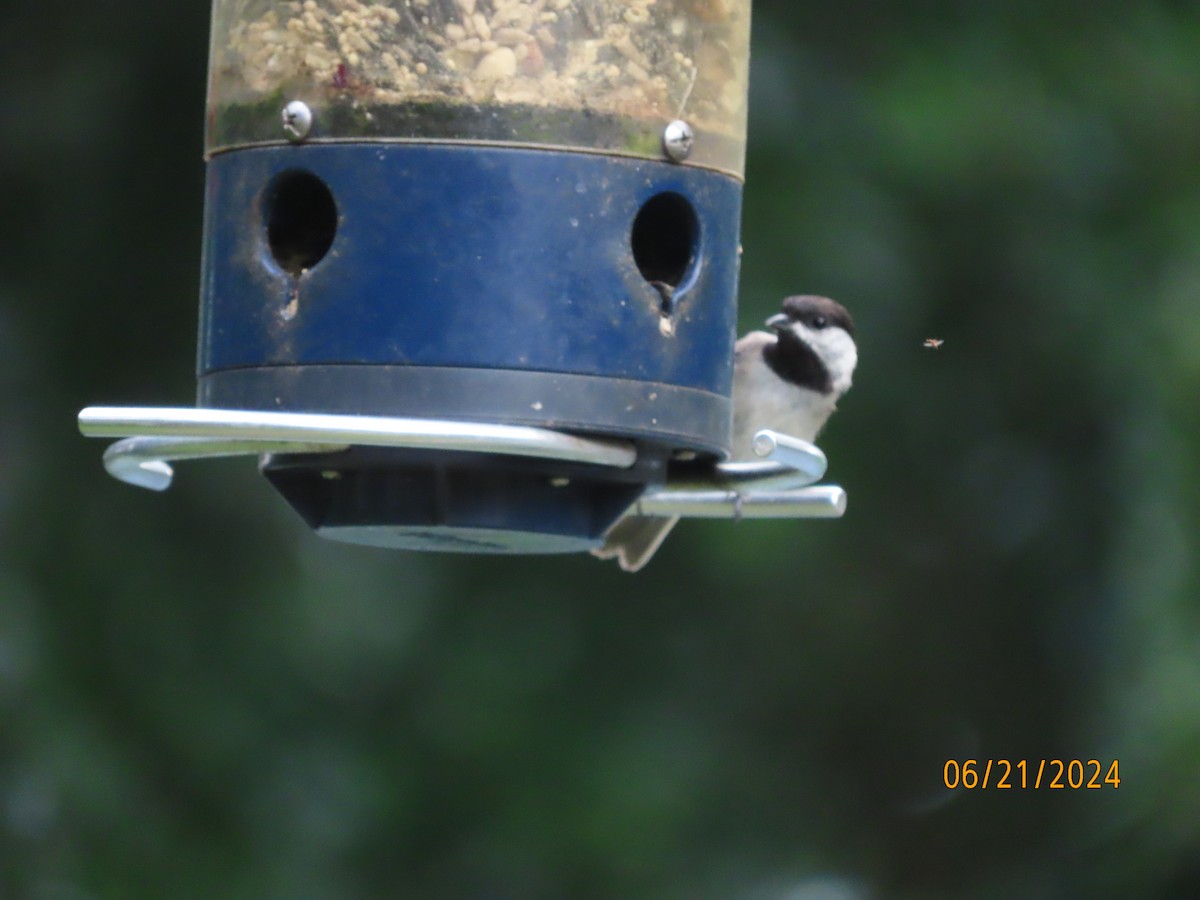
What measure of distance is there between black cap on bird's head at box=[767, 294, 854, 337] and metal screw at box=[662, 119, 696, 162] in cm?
181

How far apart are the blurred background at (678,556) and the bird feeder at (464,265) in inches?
102

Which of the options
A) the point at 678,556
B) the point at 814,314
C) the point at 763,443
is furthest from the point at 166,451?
the point at 678,556

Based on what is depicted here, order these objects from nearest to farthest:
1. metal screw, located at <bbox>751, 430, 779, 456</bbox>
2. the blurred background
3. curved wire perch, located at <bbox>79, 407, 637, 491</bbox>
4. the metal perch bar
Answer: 1. curved wire perch, located at <bbox>79, 407, 637, 491</bbox>
2. metal screw, located at <bbox>751, 430, 779, 456</bbox>
3. the metal perch bar
4. the blurred background

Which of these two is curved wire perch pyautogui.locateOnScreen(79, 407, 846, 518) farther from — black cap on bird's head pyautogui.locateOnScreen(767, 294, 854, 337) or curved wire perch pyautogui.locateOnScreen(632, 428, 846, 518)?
black cap on bird's head pyautogui.locateOnScreen(767, 294, 854, 337)

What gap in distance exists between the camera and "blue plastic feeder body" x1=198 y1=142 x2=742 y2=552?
11.5 feet

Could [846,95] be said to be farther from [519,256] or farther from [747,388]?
[519,256]

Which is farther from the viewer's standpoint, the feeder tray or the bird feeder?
the bird feeder

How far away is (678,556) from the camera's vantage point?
708 cm

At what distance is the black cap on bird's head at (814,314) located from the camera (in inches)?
216

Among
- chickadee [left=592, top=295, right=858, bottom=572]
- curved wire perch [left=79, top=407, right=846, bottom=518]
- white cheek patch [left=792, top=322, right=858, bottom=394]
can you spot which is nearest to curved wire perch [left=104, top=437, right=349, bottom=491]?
curved wire perch [left=79, top=407, right=846, bottom=518]

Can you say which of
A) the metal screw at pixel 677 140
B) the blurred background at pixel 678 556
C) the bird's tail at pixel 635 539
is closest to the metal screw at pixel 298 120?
the metal screw at pixel 677 140

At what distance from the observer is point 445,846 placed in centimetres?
707

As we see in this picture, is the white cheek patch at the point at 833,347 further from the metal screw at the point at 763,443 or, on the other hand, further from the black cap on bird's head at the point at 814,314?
the metal screw at the point at 763,443

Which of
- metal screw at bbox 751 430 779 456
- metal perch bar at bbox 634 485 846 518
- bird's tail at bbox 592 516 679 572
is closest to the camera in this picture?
metal screw at bbox 751 430 779 456
